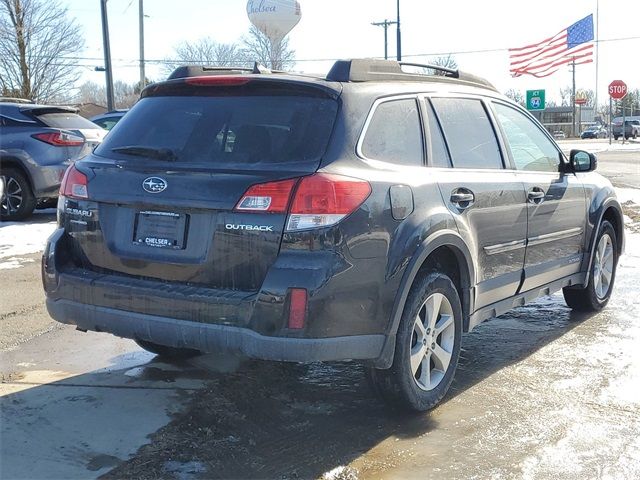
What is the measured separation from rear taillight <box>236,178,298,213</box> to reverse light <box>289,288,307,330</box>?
1.23 feet

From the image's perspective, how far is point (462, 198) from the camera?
4.24 m

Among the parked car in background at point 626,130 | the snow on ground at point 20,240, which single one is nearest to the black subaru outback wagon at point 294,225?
the snow on ground at point 20,240

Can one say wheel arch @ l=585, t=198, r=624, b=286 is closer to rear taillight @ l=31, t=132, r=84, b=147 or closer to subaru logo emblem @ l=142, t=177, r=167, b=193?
subaru logo emblem @ l=142, t=177, r=167, b=193

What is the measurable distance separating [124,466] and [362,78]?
88.5 inches

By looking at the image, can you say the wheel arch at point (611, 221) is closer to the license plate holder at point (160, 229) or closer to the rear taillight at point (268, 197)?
the rear taillight at point (268, 197)

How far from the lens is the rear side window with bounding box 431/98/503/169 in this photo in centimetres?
448

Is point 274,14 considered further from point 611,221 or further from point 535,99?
point 611,221

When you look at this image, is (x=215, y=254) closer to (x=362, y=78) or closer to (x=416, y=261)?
A: (x=416, y=261)

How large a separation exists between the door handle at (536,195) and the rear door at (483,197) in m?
0.11

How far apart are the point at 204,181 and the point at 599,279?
3991mm

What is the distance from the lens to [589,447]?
3680 mm

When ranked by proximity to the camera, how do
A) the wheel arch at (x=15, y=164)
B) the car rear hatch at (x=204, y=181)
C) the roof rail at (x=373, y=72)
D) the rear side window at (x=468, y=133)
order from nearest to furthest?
the car rear hatch at (x=204, y=181), the roof rail at (x=373, y=72), the rear side window at (x=468, y=133), the wheel arch at (x=15, y=164)

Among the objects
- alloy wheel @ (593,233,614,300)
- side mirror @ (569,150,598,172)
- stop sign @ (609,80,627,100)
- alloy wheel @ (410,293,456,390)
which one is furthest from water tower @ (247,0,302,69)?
alloy wheel @ (410,293,456,390)

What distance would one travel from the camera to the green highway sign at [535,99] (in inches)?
1302
